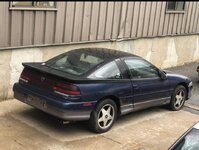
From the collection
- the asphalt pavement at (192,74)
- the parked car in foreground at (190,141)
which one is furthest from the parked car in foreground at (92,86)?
the parked car in foreground at (190,141)

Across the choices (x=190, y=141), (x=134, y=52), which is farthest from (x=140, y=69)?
(x=134, y=52)

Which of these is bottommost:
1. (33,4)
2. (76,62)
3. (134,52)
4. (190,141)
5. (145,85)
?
(145,85)

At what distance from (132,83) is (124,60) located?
1.63 ft

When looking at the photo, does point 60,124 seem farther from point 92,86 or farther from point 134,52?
point 134,52

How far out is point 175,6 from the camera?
46.5ft

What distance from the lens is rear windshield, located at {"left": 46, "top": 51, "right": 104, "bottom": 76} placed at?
7480mm

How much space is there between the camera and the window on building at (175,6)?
13.8m

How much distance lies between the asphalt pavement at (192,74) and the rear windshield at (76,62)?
3773 millimetres

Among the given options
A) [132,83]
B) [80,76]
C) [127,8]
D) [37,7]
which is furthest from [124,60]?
[127,8]

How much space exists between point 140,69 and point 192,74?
598cm

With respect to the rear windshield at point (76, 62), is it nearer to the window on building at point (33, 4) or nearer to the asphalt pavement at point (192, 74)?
the window on building at point (33, 4)

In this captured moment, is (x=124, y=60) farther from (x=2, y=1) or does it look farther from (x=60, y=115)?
(x=2, y=1)

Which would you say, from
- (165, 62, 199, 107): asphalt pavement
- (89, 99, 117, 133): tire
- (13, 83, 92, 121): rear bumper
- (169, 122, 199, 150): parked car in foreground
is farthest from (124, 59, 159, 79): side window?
(169, 122, 199, 150): parked car in foreground

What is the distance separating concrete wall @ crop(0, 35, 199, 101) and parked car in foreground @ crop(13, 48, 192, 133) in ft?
3.82
